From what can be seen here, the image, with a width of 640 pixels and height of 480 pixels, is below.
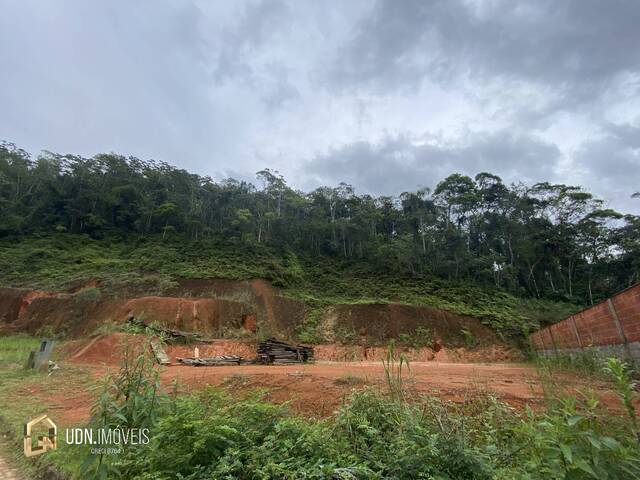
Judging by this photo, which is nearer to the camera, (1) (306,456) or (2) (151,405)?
(1) (306,456)

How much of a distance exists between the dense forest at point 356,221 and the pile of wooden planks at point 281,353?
25.8m

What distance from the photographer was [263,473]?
9.89 ft

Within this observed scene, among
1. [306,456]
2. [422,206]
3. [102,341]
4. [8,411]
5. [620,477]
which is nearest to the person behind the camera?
[620,477]

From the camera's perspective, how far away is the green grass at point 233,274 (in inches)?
1238

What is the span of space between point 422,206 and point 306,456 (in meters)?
54.2

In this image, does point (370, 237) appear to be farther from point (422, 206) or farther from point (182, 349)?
point (182, 349)

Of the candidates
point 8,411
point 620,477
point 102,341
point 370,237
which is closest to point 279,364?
point 102,341

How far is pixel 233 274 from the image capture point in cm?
3516

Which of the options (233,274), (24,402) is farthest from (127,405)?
(233,274)

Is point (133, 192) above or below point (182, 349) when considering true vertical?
above

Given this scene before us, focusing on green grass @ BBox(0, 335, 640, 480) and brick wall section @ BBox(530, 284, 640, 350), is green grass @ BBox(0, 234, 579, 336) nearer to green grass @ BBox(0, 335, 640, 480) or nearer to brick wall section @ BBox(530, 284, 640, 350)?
brick wall section @ BBox(530, 284, 640, 350)

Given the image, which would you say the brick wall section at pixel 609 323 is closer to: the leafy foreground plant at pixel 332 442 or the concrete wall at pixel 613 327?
the concrete wall at pixel 613 327

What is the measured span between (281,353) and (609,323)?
48.6 feet

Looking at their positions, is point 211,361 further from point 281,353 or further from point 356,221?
point 356,221
